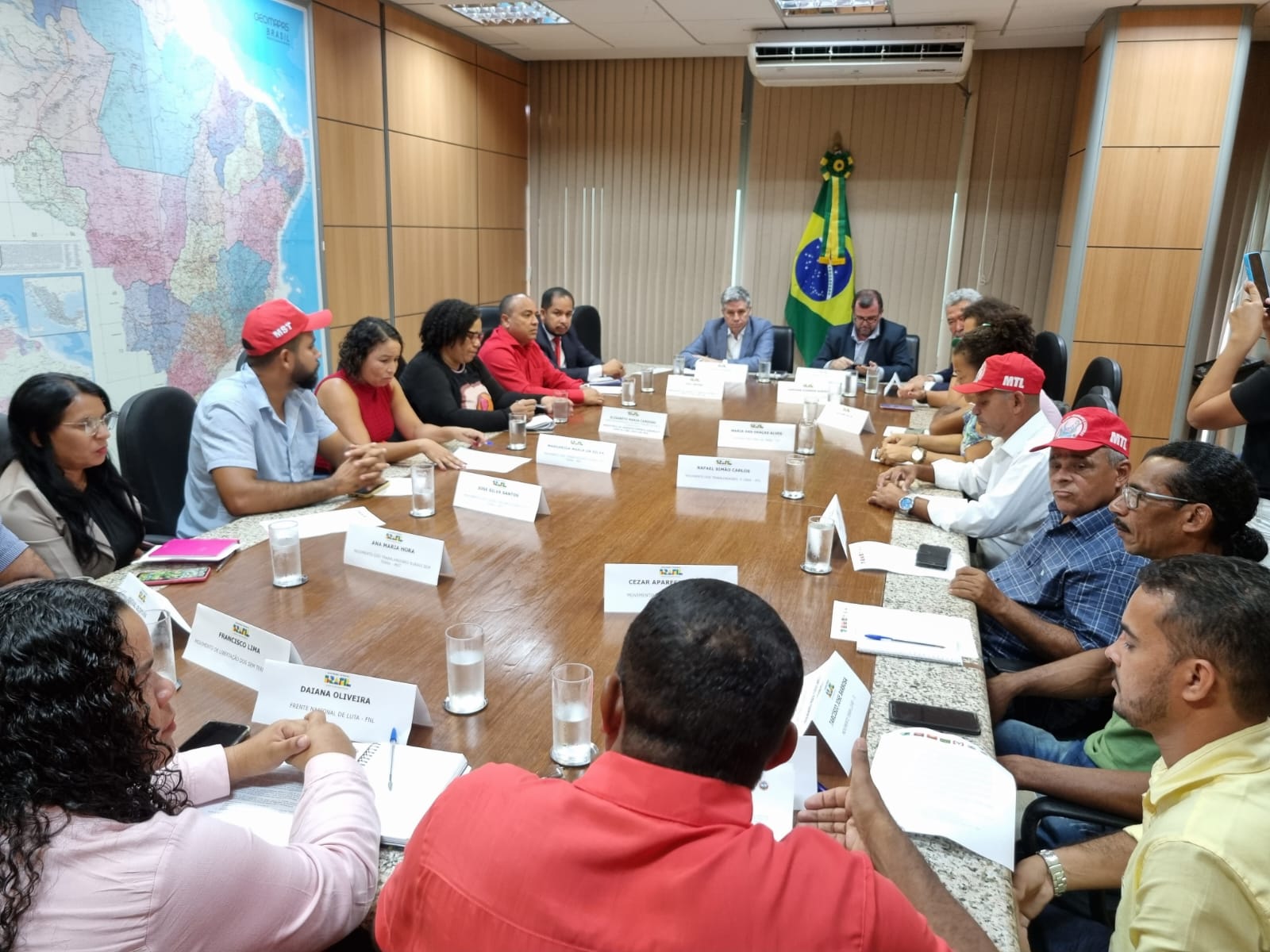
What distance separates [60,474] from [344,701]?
145cm

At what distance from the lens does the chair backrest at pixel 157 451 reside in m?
2.74

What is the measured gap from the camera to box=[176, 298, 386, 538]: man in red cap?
253cm

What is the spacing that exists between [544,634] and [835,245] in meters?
5.90

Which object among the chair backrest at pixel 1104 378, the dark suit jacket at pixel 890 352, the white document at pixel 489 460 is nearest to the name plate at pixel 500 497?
the white document at pixel 489 460

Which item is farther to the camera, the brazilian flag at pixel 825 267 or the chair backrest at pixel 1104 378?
the brazilian flag at pixel 825 267

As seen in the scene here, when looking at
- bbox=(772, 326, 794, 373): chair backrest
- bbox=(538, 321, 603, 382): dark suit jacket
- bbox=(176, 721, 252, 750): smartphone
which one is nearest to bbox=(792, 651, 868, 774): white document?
bbox=(176, 721, 252, 750): smartphone

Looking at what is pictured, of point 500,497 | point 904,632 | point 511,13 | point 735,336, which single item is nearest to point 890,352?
point 735,336

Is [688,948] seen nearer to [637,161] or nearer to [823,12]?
[823,12]

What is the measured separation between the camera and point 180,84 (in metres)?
3.91

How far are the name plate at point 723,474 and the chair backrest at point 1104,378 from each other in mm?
1745

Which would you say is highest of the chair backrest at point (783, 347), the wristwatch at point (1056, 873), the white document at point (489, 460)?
the chair backrest at point (783, 347)

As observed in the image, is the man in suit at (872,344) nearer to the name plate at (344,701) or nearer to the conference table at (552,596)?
the conference table at (552,596)

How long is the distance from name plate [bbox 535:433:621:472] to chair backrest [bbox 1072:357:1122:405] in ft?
6.79

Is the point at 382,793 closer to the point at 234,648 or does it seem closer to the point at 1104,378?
the point at 234,648
